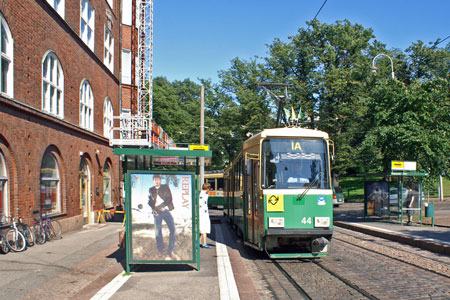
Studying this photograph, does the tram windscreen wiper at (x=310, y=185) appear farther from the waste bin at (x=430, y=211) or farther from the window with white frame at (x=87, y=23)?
the window with white frame at (x=87, y=23)

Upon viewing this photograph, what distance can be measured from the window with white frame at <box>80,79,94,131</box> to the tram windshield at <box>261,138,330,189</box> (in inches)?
492

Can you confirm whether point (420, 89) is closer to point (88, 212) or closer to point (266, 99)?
point (88, 212)

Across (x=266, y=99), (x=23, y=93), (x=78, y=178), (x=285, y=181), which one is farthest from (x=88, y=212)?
(x=266, y=99)

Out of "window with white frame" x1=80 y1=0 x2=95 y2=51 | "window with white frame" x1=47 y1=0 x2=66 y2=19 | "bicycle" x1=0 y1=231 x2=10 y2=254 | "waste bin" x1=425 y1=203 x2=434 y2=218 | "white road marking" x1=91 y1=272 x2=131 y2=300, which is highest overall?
"window with white frame" x1=80 y1=0 x2=95 y2=51

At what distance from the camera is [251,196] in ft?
38.8

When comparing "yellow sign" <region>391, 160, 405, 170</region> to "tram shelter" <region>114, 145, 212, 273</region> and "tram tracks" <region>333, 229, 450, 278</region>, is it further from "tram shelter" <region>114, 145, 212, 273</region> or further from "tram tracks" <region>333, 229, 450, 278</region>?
"tram shelter" <region>114, 145, 212, 273</region>

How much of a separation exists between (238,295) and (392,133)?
14.8 meters

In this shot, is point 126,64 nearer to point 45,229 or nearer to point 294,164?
point 45,229

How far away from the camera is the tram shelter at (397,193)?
1913cm

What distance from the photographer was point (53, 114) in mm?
17062

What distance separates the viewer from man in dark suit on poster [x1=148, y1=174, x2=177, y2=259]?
353 inches

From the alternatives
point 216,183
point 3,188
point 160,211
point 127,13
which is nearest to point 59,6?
point 3,188

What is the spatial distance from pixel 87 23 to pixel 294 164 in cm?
1551

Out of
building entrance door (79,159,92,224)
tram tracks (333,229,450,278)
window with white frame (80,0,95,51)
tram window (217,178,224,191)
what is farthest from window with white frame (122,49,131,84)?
tram tracks (333,229,450,278)
